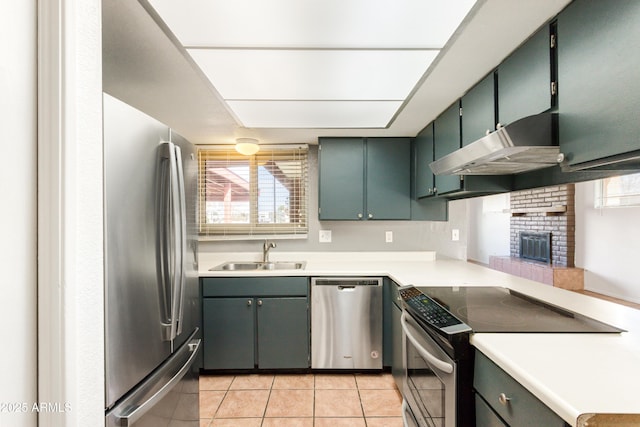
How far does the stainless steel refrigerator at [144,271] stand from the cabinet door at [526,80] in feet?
4.93

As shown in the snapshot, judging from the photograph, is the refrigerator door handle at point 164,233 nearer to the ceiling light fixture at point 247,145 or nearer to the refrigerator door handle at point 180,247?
the refrigerator door handle at point 180,247

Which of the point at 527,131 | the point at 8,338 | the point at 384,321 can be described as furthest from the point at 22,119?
the point at 384,321

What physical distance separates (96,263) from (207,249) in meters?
2.24

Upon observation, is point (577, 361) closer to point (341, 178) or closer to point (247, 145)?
point (341, 178)

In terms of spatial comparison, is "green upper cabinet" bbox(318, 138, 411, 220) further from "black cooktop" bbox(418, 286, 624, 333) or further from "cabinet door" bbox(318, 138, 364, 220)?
"black cooktop" bbox(418, 286, 624, 333)

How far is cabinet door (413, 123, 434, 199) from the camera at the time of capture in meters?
2.37

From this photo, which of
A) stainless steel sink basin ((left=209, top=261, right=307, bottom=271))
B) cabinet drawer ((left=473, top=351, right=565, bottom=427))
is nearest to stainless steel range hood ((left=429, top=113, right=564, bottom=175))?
cabinet drawer ((left=473, top=351, right=565, bottom=427))

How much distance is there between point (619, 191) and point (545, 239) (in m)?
4.20

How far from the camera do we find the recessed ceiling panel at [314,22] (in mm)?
1006

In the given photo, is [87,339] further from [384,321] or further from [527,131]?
[384,321]

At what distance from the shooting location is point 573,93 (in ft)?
3.37

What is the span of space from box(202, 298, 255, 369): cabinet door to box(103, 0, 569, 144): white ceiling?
1477 millimetres

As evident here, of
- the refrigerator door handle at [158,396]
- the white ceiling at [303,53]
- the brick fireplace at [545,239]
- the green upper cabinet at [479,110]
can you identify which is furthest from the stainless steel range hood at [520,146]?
the brick fireplace at [545,239]

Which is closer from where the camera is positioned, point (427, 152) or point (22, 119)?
point (22, 119)
